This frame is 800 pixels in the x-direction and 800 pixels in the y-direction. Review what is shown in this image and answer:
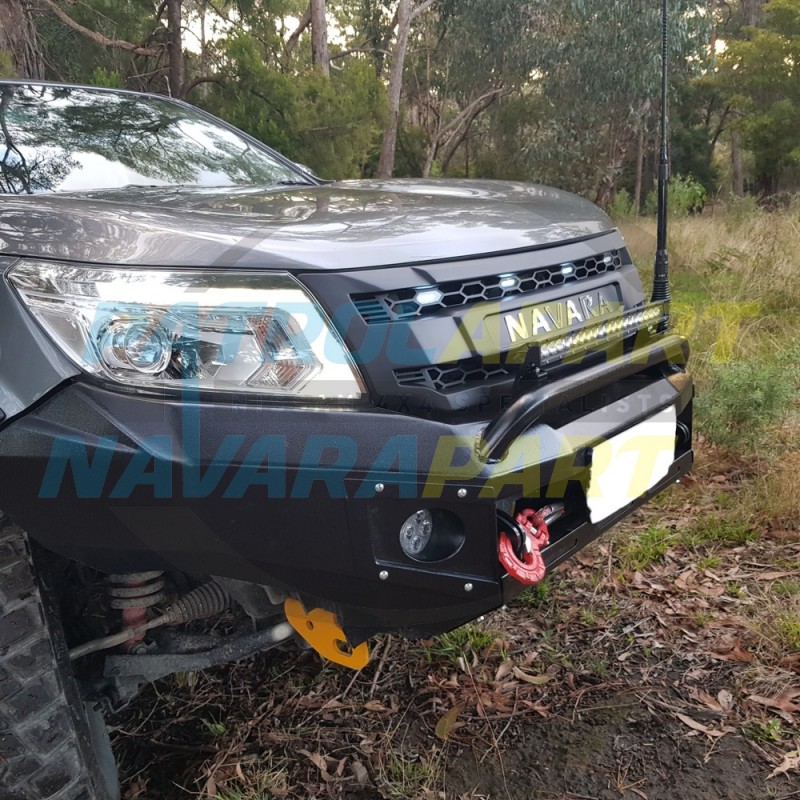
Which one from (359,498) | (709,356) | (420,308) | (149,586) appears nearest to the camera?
(359,498)

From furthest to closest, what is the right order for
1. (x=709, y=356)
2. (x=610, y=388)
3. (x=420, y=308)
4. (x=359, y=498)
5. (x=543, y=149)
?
1. (x=543, y=149)
2. (x=709, y=356)
3. (x=610, y=388)
4. (x=420, y=308)
5. (x=359, y=498)

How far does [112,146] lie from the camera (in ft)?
8.14

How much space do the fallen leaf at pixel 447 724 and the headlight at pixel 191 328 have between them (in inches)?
40.9

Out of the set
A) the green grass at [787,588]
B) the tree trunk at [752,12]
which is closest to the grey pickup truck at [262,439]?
the green grass at [787,588]

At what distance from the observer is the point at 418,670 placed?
221 centimetres

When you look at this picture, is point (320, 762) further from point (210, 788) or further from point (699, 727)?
point (699, 727)

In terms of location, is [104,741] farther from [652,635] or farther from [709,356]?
[709,356]

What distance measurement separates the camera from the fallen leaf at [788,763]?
5.62 feet

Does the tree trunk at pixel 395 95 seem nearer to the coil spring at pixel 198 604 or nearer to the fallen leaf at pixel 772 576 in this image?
the fallen leaf at pixel 772 576

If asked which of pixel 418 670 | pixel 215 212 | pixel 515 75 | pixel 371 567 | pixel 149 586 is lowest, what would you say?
pixel 418 670

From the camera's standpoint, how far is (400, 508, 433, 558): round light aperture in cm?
141

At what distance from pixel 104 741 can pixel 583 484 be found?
123 centimetres

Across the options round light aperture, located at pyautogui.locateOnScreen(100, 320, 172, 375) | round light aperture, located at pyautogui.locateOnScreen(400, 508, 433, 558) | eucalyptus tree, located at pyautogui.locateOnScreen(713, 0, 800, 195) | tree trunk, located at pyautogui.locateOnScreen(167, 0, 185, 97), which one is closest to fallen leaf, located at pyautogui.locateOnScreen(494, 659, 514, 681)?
round light aperture, located at pyautogui.locateOnScreen(400, 508, 433, 558)

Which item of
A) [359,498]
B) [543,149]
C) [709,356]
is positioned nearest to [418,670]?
[359,498]
